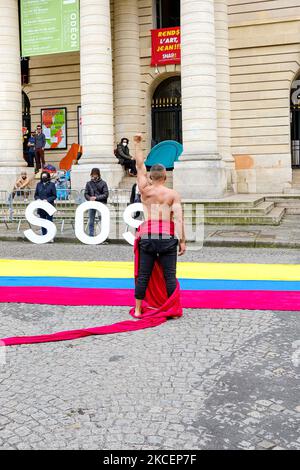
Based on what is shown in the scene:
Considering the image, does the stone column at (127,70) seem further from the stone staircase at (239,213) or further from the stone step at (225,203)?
the stone staircase at (239,213)

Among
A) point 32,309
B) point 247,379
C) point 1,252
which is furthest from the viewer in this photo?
point 1,252

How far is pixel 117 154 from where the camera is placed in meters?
22.5

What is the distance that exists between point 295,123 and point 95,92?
8896 mm

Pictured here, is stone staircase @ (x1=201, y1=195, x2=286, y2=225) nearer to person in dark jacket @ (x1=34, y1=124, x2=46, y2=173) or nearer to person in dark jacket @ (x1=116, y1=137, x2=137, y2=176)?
person in dark jacket @ (x1=116, y1=137, x2=137, y2=176)

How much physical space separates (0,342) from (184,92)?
15.2 metres

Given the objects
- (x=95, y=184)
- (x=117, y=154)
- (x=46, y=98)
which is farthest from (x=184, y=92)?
(x=46, y=98)

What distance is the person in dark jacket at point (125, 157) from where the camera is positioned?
2216cm

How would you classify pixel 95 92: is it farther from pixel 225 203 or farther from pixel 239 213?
pixel 239 213

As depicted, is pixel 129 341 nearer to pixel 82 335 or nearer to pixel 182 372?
pixel 82 335

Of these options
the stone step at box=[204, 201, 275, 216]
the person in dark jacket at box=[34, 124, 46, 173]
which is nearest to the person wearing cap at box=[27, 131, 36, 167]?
the person in dark jacket at box=[34, 124, 46, 173]

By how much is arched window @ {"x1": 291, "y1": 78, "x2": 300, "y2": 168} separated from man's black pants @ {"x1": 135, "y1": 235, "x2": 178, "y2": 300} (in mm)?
18559

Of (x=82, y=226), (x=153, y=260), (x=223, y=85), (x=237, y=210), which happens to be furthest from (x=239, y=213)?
(x=153, y=260)
